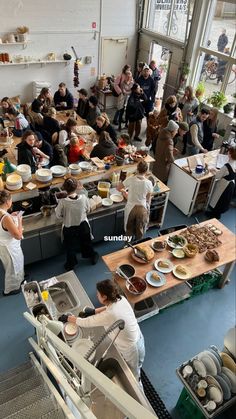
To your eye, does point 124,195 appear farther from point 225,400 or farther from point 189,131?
point 225,400

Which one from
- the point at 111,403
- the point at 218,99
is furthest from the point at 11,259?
the point at 218,99

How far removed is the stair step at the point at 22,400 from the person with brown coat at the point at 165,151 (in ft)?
14.0

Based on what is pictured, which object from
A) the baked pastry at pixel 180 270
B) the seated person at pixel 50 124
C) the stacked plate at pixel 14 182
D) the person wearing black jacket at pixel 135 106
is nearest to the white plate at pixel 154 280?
the baked pastry at pixel 180 270

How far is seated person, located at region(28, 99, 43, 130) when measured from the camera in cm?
626

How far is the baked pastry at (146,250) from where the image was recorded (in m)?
4.11

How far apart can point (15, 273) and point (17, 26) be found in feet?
21.3

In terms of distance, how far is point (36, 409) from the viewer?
8.23 ft

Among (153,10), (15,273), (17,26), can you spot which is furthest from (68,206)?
(153,10)

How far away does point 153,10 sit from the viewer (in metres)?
9.22

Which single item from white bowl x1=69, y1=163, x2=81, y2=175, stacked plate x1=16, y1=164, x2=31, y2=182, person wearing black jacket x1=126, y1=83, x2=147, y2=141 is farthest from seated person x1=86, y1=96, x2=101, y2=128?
stacked plate x1=16, y1=164, x2=31, y2=182

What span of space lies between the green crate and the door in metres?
8.80

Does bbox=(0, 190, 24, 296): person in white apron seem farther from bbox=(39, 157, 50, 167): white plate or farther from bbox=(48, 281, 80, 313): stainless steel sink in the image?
bbox=(39, 157, 50, 167): white plate

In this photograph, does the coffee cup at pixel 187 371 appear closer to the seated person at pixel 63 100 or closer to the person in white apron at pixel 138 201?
the person in white apron at pixel 138 201

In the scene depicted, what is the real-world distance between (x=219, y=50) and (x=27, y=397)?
7.88 m
